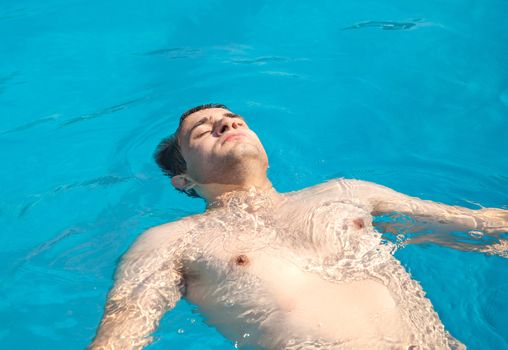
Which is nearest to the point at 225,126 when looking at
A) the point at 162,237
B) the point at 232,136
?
the point at 232,136

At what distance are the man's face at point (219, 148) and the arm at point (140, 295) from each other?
49 cm

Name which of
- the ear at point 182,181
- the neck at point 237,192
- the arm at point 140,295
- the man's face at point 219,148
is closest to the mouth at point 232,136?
the man's face at point 219,148

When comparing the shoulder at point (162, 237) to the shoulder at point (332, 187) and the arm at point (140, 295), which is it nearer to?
the arm at point (140, 295)

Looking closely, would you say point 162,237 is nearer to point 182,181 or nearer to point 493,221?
point 182,181

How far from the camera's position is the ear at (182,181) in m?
3.99

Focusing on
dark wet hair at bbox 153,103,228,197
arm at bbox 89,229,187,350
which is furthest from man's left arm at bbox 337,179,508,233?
arm at bbox 89,229,187,350

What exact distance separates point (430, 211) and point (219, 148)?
126cm

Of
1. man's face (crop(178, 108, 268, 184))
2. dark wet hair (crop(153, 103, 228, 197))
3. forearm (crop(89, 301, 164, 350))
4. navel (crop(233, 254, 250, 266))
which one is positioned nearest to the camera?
forearm (crop(89, 301, 164, 350))

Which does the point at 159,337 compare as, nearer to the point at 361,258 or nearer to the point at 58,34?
the point at 361,258

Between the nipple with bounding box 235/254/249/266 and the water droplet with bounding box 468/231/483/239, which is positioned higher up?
the nipple with bounding box 235/254/249/266

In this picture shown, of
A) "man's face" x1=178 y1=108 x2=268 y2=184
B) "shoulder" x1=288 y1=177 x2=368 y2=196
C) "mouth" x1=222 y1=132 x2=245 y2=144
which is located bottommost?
"shoulder" x1=288 y1=177 x2=368 y2=196

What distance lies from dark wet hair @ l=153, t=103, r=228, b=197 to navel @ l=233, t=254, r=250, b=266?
2.84 ft

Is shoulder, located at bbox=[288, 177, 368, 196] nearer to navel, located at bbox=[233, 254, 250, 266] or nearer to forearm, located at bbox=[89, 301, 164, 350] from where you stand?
navel, located at bbox=[233, 254, 250, 266]

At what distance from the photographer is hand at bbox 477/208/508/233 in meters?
3.67
